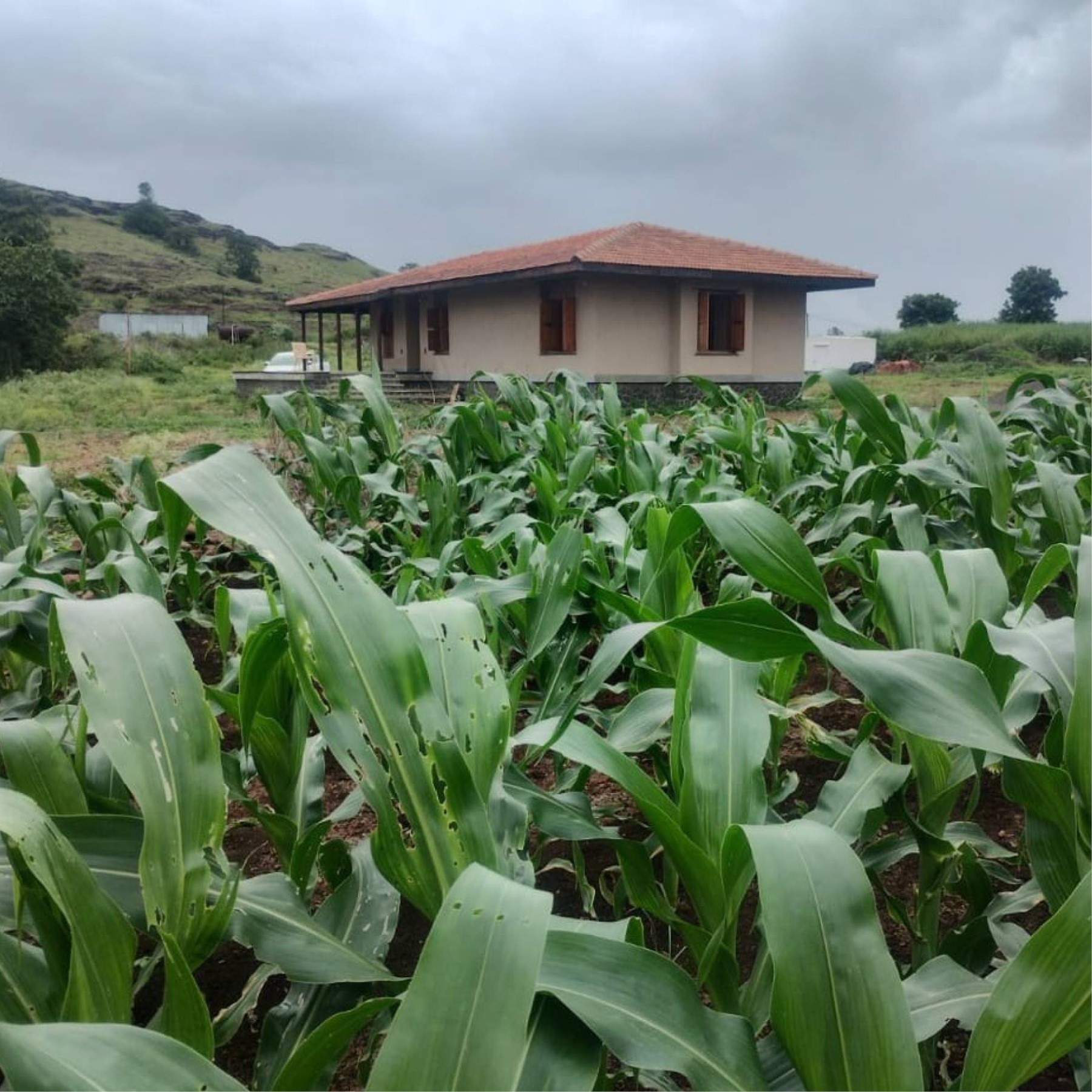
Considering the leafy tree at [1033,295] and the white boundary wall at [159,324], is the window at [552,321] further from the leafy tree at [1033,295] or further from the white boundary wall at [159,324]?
the leafy tree at [1033,295]

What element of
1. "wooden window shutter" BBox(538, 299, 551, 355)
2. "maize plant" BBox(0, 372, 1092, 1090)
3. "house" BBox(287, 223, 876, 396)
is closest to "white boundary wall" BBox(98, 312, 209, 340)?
"house" BBox(287, 223, 876, 396)

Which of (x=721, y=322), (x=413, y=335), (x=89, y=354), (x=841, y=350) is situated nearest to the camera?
(x=721, y=322)

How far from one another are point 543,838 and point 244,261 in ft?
176

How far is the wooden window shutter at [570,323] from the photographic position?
45.1 ft

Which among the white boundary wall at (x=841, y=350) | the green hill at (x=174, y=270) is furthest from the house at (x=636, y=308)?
the green hill at (x=174, y=270)

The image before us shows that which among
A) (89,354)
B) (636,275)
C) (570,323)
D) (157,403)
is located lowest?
(157,403)

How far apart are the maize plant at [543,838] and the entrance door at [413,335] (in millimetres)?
17146

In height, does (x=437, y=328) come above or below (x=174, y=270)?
below

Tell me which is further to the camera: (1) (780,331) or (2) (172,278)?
(2) (172,278)

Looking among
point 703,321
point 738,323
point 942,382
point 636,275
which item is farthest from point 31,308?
point 942,382

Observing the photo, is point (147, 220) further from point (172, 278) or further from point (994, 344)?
point (994, 344)

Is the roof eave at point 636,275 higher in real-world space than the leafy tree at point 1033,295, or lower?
lower

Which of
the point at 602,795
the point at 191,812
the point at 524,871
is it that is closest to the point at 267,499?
the point at 191,812

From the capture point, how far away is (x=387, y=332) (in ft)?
61.9
